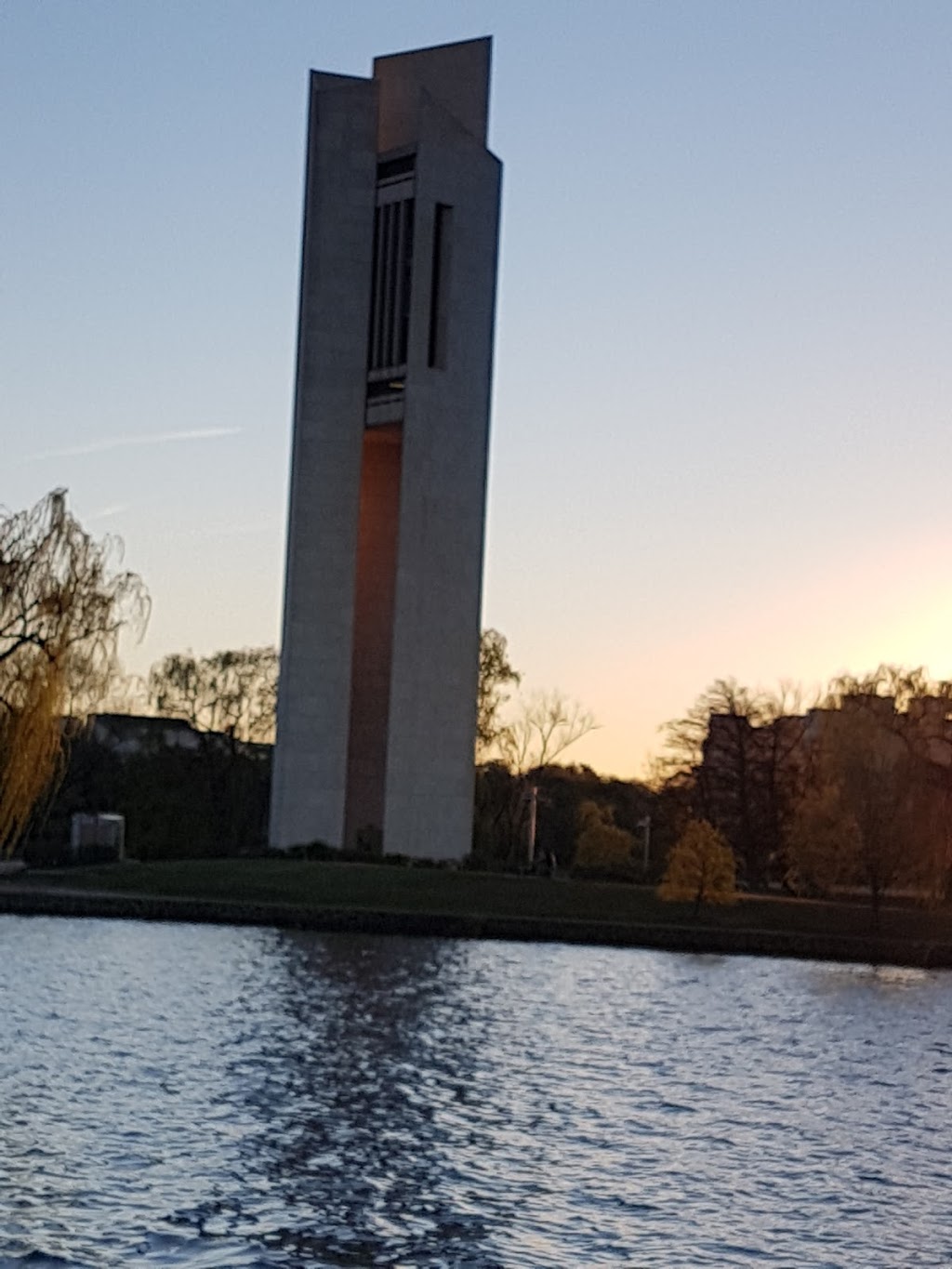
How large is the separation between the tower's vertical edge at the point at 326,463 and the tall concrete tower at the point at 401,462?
0.05m

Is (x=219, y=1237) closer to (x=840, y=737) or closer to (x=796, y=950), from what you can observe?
(x=796, y=950)

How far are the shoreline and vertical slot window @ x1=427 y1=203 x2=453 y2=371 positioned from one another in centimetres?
2051

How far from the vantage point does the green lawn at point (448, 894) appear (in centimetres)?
4384

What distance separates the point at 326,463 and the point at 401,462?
9.20 ft

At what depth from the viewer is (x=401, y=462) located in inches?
2365

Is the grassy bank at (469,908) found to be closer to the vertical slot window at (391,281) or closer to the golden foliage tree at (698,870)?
the golden foliage tree at (698,870)

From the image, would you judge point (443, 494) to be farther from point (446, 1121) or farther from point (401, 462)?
point (446, 1121)

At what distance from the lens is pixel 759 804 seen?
6731 centimetres

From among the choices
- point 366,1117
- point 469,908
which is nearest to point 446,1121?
point 366,1117

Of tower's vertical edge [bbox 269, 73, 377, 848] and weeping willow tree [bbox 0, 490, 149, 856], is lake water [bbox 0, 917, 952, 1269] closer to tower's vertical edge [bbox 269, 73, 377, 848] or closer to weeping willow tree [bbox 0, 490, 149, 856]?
weeping willow tree [bbox 0, 490, 149, 856]

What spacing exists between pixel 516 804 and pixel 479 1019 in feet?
152

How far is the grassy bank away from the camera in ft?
136

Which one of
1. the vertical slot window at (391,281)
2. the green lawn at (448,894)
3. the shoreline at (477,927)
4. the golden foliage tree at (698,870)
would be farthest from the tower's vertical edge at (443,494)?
the shoreline at (477,927)

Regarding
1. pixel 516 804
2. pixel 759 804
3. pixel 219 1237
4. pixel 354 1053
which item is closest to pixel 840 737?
pixel 759 804
